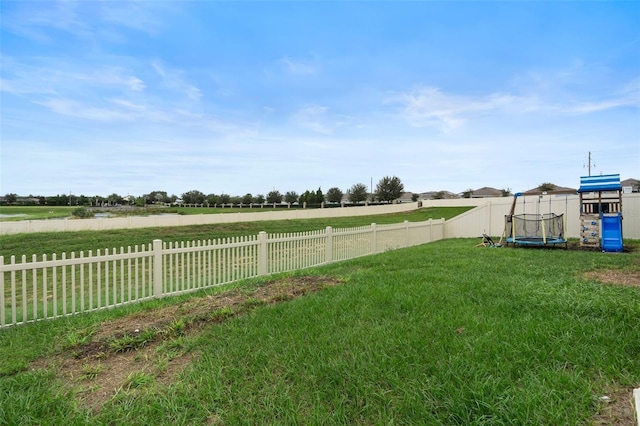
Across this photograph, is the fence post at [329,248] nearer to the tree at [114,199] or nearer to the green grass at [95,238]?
the green grass at [95,238]

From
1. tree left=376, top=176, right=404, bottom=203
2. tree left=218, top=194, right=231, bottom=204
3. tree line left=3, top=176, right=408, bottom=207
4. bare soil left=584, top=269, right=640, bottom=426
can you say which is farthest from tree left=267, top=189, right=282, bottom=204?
bare soil left=584, top=269, right=640, bottom=426

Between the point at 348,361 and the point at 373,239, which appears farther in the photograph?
the point at 373,239

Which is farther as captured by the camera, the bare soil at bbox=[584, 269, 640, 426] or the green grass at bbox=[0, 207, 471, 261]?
the green grass at bbox=[0, 207, 471, 261]

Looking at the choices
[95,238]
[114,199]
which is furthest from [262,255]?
[114,199]

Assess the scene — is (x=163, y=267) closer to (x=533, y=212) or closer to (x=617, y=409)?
(x=617, y=409)

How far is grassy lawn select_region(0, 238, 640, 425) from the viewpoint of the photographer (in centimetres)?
222

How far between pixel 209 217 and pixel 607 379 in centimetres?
2323

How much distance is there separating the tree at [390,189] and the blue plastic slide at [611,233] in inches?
1999

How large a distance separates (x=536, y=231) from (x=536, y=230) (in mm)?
42

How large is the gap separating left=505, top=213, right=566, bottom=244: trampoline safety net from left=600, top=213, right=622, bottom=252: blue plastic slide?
3.28ft

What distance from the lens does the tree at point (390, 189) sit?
6071 centimetres

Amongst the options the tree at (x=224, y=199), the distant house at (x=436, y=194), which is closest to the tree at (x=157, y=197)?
the tree at (x=224, y=199)

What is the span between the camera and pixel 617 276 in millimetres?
5781

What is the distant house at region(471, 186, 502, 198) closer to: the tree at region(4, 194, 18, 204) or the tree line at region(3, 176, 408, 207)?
the tree line at region(3, 176, 408, 207)
